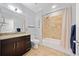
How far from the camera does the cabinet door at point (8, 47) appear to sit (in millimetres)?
1904

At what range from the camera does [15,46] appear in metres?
2.07

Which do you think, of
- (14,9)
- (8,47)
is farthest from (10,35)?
(14,9)

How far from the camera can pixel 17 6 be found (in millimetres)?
2049

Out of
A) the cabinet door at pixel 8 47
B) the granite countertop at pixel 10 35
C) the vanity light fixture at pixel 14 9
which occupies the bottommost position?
the cabinet door at pixel 8 47

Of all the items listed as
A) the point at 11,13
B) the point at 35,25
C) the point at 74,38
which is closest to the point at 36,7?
the point at 35,25

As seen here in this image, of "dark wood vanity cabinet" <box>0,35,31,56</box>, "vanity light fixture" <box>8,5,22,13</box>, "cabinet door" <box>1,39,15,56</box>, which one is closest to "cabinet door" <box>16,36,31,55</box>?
"dark wood vanity cabinet" <box>0,35,31,56</box>

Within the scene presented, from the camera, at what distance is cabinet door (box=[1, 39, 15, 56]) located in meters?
1.90

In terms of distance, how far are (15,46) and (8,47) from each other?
15cm

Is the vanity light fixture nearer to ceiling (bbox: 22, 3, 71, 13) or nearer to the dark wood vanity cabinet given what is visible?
ceiling (bbox: 22, 3, 71, 13)

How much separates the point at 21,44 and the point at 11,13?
2.12ft

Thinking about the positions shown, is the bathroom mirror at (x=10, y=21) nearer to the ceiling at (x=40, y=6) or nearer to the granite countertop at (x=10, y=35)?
the granite countertop at (x=10, y=35)

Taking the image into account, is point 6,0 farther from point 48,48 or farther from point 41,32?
point 48,48

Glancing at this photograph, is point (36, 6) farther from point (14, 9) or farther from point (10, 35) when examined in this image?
point (10, 35)

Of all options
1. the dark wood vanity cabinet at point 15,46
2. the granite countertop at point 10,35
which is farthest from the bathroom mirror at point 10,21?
the dark wood vanity cabinet at point 15,46
